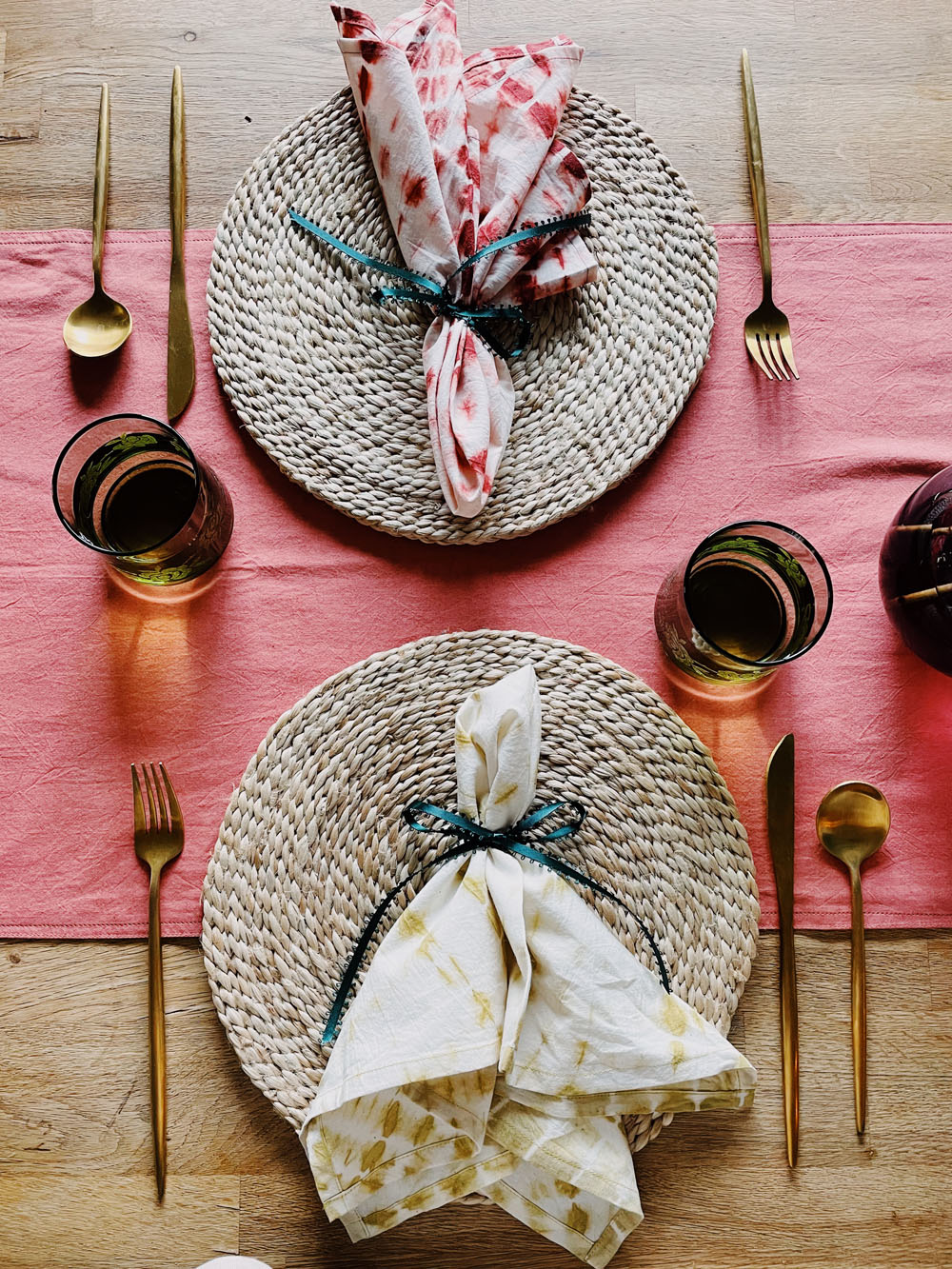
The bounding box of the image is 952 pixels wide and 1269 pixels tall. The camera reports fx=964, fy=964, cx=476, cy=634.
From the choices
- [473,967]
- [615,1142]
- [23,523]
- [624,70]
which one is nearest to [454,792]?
[473,967]

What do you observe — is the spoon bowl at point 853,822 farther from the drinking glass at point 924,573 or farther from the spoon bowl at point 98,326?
the spoon bowl at point 98,326

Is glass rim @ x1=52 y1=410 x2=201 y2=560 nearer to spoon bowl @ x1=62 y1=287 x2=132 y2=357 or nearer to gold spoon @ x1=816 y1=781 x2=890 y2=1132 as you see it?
spoon bowl @ x1=62 y1=287 x2=132 y2=357

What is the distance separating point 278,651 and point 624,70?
1.74 feet

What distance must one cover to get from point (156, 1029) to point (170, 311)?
1.67 ft

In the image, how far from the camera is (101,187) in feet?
2.42

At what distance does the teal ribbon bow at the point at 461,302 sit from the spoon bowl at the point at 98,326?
15cm

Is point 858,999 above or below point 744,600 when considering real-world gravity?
below

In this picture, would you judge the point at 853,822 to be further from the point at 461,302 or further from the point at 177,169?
the point at 177,169

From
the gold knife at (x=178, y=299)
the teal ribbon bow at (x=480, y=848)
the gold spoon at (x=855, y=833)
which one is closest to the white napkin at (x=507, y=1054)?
the teal ribbon bow at (x=480, y=848)

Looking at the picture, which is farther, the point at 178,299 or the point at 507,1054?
the point at 178,299

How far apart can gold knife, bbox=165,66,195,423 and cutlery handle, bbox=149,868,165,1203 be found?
0.34 m

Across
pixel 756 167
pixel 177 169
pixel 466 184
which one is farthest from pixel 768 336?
pixel 177 169

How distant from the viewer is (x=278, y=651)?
69 centimetres

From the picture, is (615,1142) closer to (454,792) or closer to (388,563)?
(454,792)
